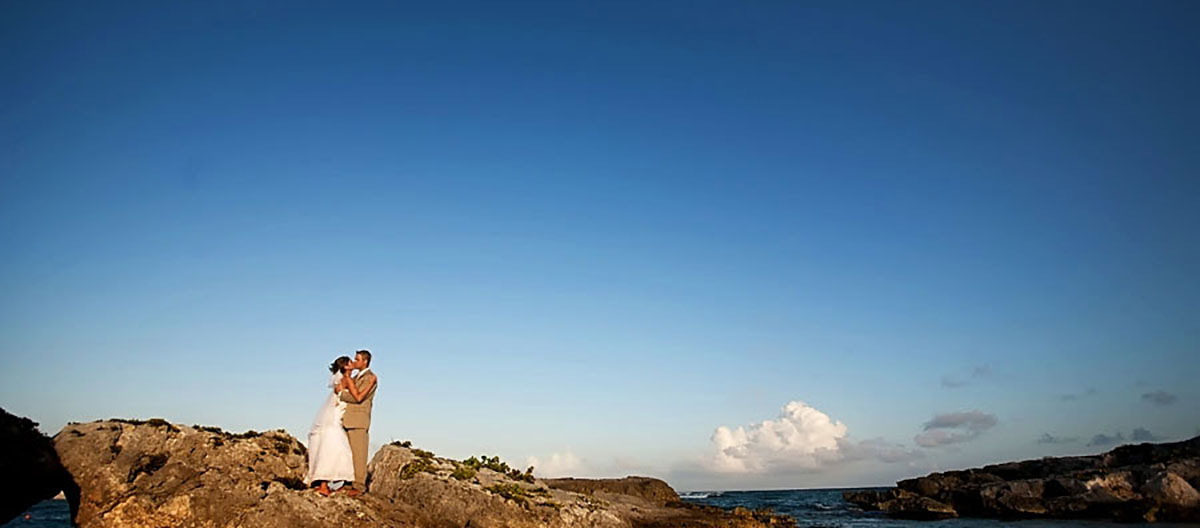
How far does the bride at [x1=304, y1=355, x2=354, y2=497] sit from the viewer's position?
16250 millimetres

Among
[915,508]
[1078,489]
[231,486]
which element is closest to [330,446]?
[231,486]

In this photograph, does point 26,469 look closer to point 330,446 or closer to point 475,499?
point 330,446

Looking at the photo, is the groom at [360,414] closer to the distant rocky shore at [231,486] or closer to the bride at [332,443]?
the bride at [332,443]

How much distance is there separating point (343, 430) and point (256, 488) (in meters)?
2.26

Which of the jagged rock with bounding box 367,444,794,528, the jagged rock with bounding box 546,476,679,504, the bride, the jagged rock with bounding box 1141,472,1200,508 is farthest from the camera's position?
the jagged rock with bounding box 1141,472,1200,508

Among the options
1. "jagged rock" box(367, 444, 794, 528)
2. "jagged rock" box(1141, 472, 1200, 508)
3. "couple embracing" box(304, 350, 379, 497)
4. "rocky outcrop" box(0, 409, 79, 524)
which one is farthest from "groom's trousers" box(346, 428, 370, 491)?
"jagged rock" box(1141, 472, 1200, 508)

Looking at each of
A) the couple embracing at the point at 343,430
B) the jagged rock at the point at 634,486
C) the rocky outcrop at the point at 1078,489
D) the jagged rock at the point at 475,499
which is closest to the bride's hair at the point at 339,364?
the couple embracing at the point at 343,430

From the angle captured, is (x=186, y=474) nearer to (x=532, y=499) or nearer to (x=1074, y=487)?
(x=532, y=499)

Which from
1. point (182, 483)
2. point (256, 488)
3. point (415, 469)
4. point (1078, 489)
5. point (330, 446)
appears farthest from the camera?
point (1078, 489)

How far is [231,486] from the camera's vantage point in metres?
15.5

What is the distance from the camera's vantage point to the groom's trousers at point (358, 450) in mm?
16891

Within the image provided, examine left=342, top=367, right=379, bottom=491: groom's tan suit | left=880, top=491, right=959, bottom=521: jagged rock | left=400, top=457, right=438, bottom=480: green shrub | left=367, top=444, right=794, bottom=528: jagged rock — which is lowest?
left=880, top=491, right=959, bottom=521: jagged rock

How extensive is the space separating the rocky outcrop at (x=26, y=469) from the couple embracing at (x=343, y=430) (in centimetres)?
500

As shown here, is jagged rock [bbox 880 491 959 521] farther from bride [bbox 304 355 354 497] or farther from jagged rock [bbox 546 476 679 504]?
bride [bbox 304 355 354 497]
